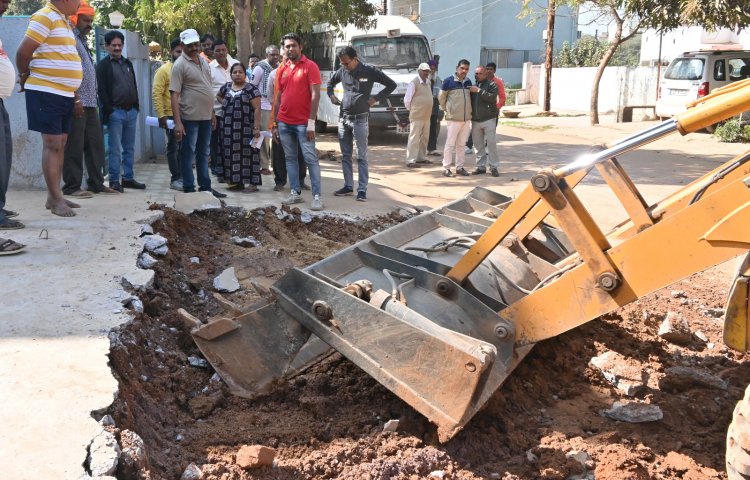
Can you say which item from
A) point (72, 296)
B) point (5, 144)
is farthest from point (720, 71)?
point (72, 296)

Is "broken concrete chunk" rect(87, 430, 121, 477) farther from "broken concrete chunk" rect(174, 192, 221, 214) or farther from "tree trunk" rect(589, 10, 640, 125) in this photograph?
"tree trunk" rect(589, 10, 640, 125)

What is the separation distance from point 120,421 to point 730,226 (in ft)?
8.50

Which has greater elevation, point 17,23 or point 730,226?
point 17,23

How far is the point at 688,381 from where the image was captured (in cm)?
429

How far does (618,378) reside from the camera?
14.2ft

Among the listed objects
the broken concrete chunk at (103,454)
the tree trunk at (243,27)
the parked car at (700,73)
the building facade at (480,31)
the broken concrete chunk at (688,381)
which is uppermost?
the building facade at (480,31)

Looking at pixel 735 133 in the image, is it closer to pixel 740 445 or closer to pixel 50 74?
pixel 50 74

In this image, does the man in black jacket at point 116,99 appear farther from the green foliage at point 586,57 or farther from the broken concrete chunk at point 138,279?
the green foliage at point 586,57

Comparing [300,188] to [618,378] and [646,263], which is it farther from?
[646,263]

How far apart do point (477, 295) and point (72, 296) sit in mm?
2332

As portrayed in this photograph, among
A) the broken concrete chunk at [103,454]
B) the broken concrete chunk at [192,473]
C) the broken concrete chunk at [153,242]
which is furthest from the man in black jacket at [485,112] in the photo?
the broken concrete chunk at [103,454]

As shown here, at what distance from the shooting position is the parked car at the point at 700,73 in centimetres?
1877

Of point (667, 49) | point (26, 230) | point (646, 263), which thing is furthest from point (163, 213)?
point (667, 49)

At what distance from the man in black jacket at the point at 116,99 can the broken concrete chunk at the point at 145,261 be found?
113 inches
